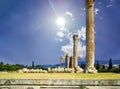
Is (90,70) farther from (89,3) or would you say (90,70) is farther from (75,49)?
(75,49)

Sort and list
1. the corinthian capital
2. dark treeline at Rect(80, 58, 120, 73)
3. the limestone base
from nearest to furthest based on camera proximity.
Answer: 1. the limestone base
2. the corinthian capital
3. dark treeline at Rect(80, 58, 120, 73)

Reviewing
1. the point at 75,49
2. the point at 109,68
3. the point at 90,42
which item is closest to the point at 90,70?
the point at 90,42

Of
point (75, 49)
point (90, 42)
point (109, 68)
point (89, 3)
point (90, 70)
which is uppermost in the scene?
point (89, 3)

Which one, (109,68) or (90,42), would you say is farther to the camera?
(109,68)

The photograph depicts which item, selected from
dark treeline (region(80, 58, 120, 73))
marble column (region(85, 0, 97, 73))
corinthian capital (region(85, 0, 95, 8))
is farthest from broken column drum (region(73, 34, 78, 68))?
marble column (region(85, 0, 97, 73))

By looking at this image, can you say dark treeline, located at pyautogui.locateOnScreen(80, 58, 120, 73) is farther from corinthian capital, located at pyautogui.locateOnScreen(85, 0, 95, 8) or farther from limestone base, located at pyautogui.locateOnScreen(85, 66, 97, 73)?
corinthian capital, located at pyautogui.locateOnScreen(85, 0, 95, 8)

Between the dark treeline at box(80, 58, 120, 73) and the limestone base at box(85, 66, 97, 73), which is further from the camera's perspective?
the dark treeline at box(80, 58, 120, 73)

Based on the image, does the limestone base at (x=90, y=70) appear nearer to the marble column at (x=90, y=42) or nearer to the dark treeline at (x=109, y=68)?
the marble column at (x=90, y=42)

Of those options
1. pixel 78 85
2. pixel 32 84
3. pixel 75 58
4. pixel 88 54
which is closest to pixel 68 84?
pixel 78 85

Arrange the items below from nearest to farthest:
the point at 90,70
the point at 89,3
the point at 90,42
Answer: the point at 90,70, the point at 90,42, the point at 89,3

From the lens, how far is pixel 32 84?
36.2ft

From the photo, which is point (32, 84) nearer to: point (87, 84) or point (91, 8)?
point (87, 84)

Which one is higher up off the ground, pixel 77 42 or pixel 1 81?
pixel 77 42

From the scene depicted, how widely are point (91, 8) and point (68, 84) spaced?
18.5m
